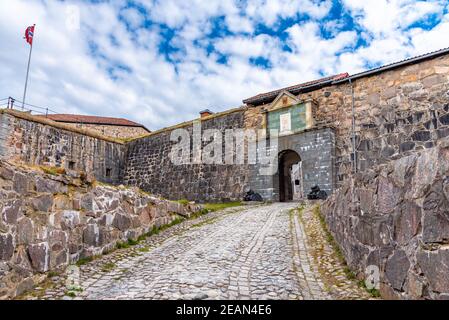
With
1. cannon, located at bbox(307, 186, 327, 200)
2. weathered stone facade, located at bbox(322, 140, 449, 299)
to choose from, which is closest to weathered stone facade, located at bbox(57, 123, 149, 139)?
cannon, located at bbox(307, 186, 327, 200)

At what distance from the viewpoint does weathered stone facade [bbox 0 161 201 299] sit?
3879 mm

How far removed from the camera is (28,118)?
54.4 ft

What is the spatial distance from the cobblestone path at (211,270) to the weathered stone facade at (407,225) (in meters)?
0.53

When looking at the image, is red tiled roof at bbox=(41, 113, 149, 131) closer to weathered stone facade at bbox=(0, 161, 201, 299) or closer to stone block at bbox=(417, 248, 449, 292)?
weathered stone facade at bbox=(0, 161, 201, 299)

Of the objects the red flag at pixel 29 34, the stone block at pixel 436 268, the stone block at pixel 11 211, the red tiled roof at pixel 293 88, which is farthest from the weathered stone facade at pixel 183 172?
the stone block at pixel 436 268

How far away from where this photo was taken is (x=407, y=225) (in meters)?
3.04

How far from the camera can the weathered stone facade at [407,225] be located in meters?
2.58

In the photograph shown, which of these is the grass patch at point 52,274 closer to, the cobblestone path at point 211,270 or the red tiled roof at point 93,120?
the cobblestone path at point 211,270

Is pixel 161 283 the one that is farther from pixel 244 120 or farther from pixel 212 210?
pixel 244 120

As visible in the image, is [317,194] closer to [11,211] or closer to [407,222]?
[407,222]

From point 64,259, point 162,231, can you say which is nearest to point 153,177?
point 162,231

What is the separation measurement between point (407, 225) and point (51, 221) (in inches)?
175
